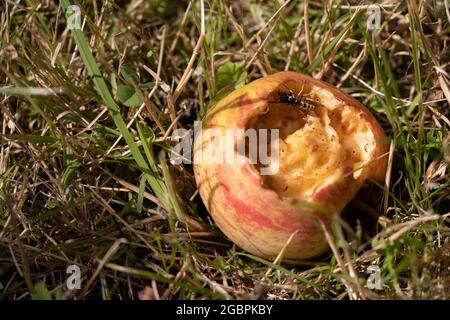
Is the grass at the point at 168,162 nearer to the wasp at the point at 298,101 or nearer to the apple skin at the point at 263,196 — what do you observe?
the apple skin at the point at 263,196

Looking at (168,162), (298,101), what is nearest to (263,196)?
(298,101)

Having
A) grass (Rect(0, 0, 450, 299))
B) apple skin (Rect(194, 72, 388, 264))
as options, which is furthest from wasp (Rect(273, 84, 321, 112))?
grass (Rect(0, 0, 450, 299))

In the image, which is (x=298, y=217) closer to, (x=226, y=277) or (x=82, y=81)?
(x=226, y=277)

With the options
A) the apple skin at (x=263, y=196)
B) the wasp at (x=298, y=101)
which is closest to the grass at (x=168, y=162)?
the apple skin at (x=263, y=196)

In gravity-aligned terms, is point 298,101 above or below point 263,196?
above

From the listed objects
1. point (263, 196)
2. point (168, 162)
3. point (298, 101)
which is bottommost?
point (168, 162)

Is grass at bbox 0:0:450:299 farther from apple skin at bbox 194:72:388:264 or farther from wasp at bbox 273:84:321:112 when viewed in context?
wasp at bbox 273:84:321:112

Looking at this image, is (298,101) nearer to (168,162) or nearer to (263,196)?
(263,196)
